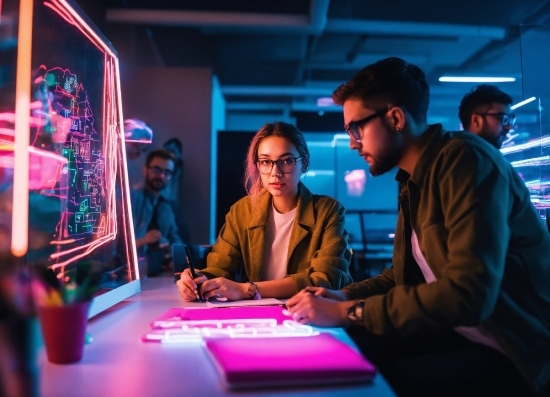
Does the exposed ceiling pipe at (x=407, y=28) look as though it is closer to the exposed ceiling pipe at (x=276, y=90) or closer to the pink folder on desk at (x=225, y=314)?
the exposed ceiling pipe at (x=276, y=90)

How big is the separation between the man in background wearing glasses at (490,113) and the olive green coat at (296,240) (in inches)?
57.6

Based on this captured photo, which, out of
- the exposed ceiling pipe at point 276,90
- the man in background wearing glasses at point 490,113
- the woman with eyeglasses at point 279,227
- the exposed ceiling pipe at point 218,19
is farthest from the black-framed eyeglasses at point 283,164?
the exposed ceiling pipe at point 276,90

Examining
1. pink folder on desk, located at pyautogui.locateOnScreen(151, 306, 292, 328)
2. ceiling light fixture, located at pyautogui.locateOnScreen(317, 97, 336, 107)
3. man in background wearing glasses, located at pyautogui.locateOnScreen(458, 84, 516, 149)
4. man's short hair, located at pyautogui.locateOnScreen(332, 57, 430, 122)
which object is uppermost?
ceiling light fixture, located at pyautogui.locateOnScreen(317, 97, 336, 107)

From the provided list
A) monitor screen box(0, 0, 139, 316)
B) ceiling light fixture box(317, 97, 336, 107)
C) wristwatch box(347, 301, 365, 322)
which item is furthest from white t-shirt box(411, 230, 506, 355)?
ceiling light fixture box(317, 97, 336, 107)

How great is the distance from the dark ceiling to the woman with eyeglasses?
2616mm

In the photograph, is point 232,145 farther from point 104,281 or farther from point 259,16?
point 104,281

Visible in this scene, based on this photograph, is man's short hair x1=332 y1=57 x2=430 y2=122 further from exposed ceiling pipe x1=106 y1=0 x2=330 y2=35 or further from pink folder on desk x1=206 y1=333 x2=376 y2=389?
exposed ceiling pipe x1=106 y1=0 x2=330 y2=35

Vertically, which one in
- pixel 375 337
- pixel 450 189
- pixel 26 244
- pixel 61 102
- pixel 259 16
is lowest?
pixel 375 337

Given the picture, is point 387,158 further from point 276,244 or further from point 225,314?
point 276,244

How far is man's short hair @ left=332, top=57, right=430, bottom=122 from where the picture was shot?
117cm

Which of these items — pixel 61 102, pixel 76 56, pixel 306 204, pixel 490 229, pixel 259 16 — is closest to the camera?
pixel 490 229

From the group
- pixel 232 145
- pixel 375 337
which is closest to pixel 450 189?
pixel 375 337

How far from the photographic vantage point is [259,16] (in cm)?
432

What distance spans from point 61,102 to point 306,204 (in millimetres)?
985
